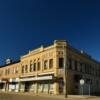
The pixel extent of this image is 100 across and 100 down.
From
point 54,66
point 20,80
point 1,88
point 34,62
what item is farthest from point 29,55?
point 1,88

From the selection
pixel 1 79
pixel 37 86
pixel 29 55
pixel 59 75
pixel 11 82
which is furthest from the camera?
pixel 1 79

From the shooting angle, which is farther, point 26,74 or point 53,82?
point 26,74

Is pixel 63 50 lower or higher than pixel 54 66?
higher

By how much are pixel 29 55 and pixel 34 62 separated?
124 inches

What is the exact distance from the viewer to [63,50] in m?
42.1

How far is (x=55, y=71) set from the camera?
41906mm

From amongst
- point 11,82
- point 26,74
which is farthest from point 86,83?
point 11,82

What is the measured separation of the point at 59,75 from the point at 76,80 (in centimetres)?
460

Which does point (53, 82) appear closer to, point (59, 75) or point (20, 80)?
point (59, 75)

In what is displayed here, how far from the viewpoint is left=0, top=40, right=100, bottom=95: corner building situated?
4178 centimetres

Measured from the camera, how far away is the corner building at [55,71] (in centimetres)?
4178

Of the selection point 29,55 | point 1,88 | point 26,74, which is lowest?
point 1,88

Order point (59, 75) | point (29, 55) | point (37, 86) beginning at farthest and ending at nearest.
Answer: point (29, 55)
point (37, 86)
point (59, 75)

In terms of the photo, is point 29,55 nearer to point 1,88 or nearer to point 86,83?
Answer: point 86,83
